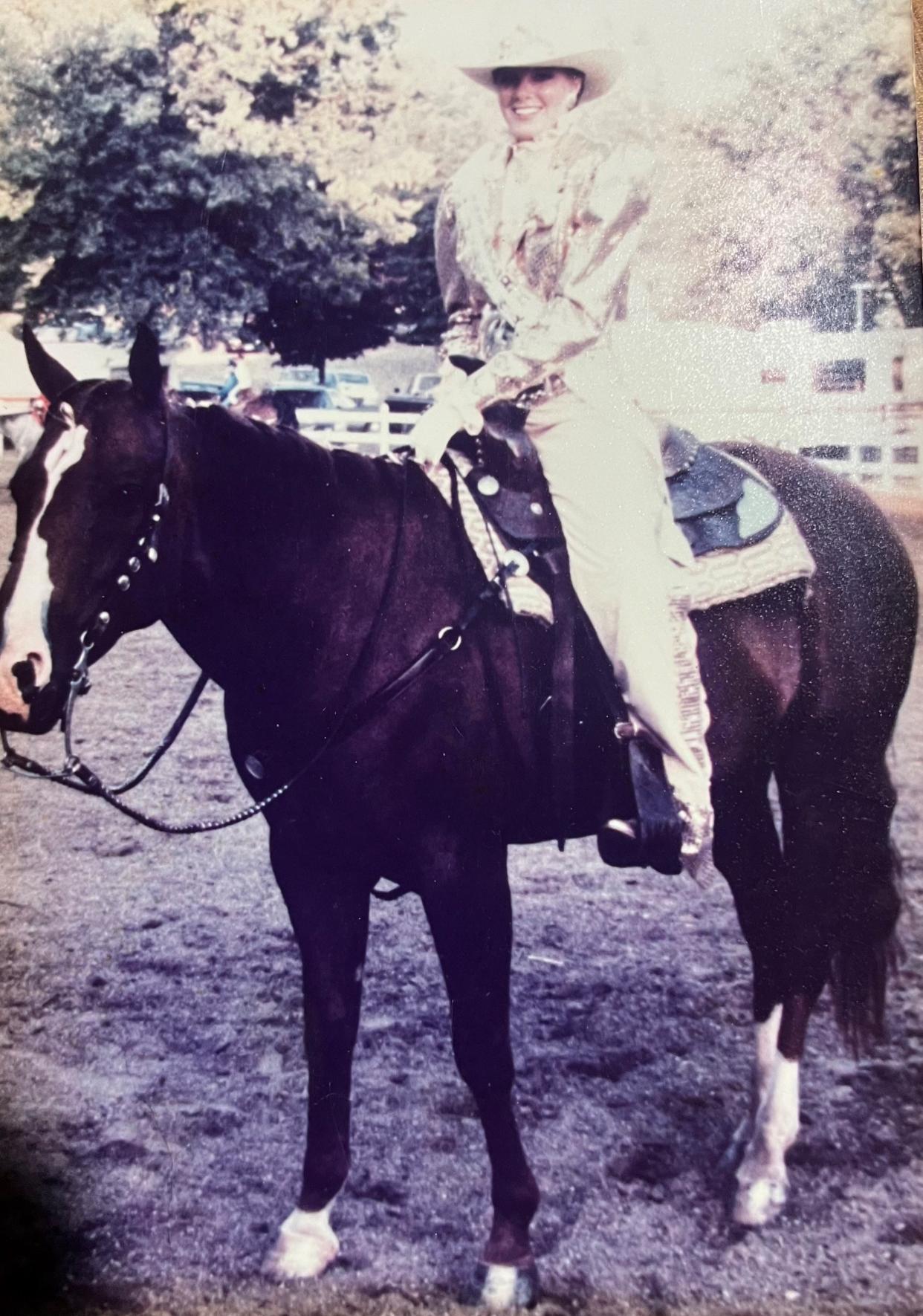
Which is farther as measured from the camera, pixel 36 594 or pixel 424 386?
pixel 424 386

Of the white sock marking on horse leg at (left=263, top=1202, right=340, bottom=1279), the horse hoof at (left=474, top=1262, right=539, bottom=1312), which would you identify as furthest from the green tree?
the horse hoof at (left=474, top=1262, right=539, bottom=1312)

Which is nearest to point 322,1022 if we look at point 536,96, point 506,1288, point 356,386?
point 506,1288

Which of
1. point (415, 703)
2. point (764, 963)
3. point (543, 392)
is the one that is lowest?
point (764, 963)

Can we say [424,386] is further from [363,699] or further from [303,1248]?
[303,1248]

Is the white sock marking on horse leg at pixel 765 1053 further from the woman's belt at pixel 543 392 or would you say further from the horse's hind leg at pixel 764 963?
the woman's belt at pixel 543 392

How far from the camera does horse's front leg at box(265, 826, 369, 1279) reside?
2.41 meters

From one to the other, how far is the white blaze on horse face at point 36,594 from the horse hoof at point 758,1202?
2.04 metres

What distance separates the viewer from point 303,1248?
2412 mm

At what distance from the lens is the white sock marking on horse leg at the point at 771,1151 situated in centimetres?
248

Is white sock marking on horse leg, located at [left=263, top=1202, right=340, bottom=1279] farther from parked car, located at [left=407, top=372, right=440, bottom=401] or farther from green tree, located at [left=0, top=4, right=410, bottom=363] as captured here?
green tree, located at [left=0, top=4, right=410, bottom=363]

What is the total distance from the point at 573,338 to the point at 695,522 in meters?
0.53

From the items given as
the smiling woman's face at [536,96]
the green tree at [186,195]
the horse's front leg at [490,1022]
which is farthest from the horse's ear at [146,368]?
the horse's front leg at [490,1022]

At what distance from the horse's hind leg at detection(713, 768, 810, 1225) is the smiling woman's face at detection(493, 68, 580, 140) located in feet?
5.33

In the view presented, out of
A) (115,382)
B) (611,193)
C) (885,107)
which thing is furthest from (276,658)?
(885,107)
